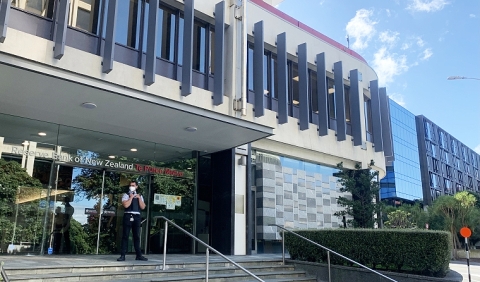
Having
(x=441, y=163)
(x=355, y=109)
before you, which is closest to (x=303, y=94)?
(x=355, y=109)

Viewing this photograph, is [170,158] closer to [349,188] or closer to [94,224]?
[94,224]

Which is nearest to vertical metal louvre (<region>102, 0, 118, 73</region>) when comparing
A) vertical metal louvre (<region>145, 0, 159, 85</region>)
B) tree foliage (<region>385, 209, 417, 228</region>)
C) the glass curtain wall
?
vertical metal louvre (<region>145, 0, 159, 85</region>)

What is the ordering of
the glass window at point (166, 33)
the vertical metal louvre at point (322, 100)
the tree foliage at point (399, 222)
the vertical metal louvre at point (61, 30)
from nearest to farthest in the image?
the vertical metal louvre at point (61, 30) < the glass window at point (166, 33) < the vertical metal louvre at point (322, 100) < the tree foliage at point (399, 222)

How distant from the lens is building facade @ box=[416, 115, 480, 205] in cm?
7594

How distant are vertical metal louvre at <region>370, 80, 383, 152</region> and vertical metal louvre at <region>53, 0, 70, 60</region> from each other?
43.3ft

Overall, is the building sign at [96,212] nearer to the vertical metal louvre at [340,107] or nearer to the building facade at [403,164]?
the vertical metal louvre at [340,107]

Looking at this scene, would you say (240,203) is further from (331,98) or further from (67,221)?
(331,98)

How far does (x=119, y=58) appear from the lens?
1042cm

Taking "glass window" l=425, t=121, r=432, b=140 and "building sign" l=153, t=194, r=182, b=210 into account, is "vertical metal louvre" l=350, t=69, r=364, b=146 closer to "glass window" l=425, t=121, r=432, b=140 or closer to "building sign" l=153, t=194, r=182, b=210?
"building sign" l=153, t=194, r=182, b=210

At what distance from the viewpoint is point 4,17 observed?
777cm

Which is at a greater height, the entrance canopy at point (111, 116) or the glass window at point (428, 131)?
the glass window at point (428, 131)

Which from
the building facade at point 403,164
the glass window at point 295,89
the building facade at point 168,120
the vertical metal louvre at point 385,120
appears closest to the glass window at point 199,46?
the building facade at point 168,120

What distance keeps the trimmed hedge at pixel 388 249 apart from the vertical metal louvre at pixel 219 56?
4.57 meters

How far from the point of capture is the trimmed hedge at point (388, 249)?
8930 mm
